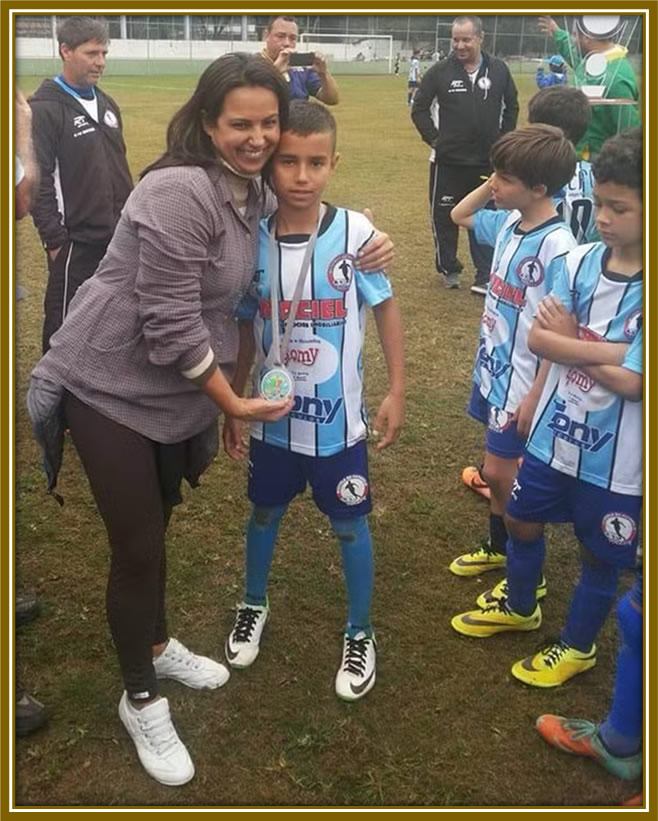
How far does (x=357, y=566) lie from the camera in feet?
9.62

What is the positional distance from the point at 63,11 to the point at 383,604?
236 centimetres

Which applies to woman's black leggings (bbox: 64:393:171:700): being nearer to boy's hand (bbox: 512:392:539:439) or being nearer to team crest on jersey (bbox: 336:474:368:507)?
team crest on jersey (bbox: 336:474:368:507)

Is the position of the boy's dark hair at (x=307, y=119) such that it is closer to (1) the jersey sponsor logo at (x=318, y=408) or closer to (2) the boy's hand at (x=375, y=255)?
(2) the boy's hand at (x=375, y=255)

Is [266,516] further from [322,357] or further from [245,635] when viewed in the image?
[322,357]

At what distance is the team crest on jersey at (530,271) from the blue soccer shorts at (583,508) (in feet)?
2.02

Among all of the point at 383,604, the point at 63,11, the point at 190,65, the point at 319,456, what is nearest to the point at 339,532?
the point at 319,456

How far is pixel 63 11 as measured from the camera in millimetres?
2457

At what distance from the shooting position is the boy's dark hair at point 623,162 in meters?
2.33

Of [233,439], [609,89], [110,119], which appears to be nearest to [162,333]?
[233,439]

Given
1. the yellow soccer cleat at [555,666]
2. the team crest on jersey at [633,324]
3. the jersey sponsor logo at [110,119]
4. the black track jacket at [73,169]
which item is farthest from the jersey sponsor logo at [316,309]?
the jersey sponsor logo at [110,119]

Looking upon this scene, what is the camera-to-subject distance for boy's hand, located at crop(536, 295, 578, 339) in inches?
101

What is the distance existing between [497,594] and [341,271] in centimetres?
149

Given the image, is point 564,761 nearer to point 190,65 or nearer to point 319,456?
point 319,456

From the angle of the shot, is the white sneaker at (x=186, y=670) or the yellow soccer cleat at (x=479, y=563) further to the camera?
the yellow soccer cleat at (x=479, y=563)
